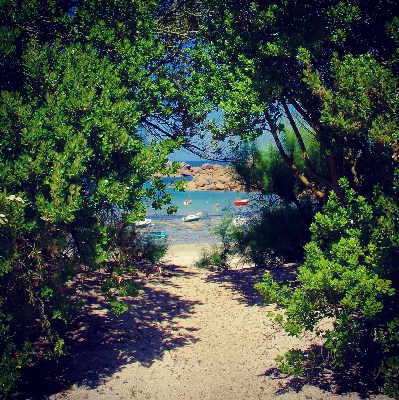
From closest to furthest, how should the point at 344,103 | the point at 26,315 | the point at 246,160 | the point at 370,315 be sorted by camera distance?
the point at 370,315 < the point at 26,315 < the point at 344,103 < the point at 246,160

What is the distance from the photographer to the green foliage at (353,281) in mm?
4764

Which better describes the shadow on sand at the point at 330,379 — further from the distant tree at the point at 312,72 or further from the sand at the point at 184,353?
the distant tree at the point at 312,72

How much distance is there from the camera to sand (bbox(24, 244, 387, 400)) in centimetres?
564

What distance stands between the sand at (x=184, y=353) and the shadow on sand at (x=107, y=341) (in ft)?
0.05

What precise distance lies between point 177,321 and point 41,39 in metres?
5.36

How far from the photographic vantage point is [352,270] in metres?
4.91

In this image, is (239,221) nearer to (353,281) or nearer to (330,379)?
(330,379)

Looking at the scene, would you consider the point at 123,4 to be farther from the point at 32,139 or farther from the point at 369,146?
the point at 369,146

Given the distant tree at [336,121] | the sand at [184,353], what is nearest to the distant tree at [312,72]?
the distant tree at [336,121]

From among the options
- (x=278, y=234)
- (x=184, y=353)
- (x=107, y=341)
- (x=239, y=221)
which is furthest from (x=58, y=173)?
(x=239, y=221)

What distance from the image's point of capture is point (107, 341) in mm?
7031

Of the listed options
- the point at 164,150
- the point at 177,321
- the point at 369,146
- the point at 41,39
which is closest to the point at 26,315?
the point at 164,150

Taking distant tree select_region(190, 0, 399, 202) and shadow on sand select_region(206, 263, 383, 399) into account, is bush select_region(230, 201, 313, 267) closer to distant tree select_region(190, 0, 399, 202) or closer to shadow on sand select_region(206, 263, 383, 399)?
distant tree select_region(190, 0, 399, 202)

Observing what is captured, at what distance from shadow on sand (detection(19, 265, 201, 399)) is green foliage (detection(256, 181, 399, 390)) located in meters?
2.53
